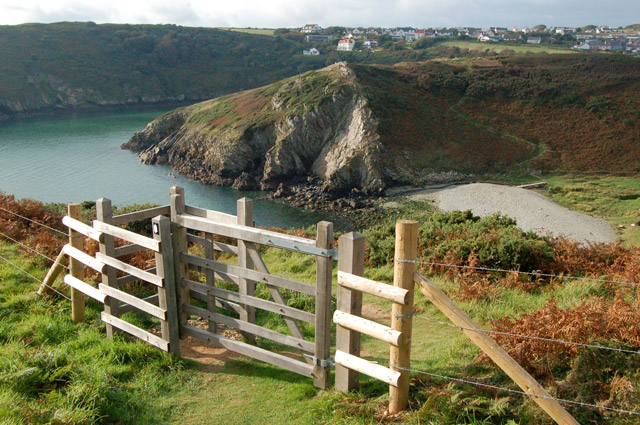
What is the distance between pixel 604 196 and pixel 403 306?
4630cm

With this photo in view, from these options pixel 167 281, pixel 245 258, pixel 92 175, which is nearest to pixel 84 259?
pixel 167 281

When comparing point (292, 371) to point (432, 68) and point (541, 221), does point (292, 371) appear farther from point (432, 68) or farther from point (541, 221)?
point (432, 68)

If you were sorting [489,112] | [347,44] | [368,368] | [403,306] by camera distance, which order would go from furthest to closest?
[347,44] → [489,112] → [368,368] → [403,306]

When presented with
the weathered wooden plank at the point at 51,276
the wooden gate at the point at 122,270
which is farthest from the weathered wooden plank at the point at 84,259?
the weathered wooden plank at the point at 51,276

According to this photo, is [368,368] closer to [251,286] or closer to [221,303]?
[251,286]

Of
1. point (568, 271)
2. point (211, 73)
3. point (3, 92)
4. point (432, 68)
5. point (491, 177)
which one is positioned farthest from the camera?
point (211, 73)

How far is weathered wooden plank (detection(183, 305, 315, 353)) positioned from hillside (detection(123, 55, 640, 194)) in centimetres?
4258

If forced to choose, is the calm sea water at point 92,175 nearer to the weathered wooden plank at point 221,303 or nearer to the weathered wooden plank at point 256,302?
the weathered wooden plank at point 221,303

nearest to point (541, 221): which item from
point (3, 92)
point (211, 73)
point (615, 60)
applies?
point (615, 60)

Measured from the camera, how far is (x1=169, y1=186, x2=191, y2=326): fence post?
7.21 metres

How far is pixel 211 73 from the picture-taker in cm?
14950

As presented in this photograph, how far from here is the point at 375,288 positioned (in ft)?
17.1

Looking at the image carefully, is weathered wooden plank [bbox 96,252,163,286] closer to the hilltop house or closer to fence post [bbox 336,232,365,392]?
fence post [bbox 336,232,365,392]

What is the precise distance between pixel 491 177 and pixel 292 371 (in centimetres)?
4927
